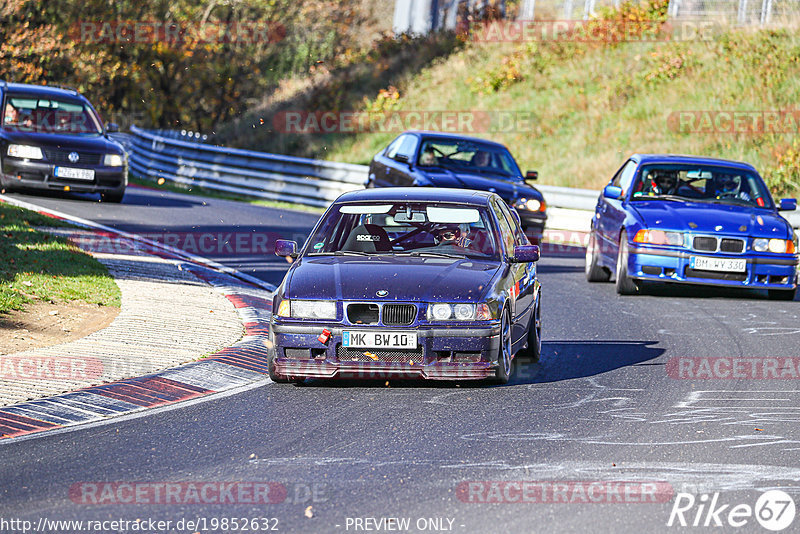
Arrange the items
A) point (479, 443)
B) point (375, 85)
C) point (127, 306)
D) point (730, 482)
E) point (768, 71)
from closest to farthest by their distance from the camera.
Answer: point (730, 482)
point (479, 443)
point (127, 306)
point (768, 71)
point (375, 85)

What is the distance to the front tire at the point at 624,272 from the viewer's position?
14.7 m

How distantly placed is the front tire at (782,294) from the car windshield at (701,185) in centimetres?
103

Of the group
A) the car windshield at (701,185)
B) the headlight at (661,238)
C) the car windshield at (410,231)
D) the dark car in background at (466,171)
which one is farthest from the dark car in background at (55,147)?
the car windshield at (410,231)

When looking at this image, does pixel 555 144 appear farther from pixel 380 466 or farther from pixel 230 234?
pixel 380 466

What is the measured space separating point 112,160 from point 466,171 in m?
6.67

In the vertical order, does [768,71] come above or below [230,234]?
above

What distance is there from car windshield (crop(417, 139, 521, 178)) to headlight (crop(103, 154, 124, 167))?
5.72m

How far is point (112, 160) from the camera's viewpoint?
21875 millimetres

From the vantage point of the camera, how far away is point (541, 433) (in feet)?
24.6

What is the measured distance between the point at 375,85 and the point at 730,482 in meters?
33.6

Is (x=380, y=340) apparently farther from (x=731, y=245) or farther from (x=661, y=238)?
(x=731, y=245)

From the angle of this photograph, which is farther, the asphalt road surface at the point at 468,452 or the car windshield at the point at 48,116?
the car windshield at the point at 48,116

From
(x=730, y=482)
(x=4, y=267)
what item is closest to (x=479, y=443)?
(x=730, y=482)

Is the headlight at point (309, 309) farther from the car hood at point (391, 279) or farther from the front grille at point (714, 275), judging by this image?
the front grille at point (714, 275)
